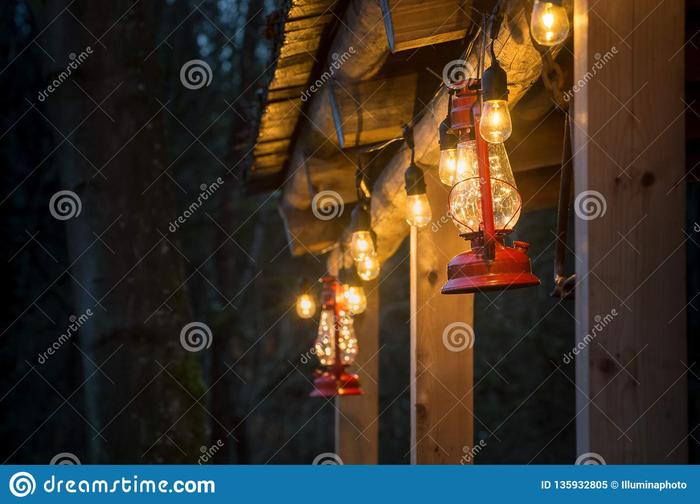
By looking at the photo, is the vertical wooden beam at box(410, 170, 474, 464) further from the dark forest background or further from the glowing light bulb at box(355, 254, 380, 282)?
the dark forest background

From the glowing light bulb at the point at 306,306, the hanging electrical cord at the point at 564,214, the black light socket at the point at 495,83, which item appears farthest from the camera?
the glowing light bulb at the point at 306,306

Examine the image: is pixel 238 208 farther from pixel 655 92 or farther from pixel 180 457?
pixel 655 92

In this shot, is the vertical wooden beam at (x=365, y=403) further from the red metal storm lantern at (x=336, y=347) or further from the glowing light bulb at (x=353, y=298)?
the glowing light bulb at (x=353, y=298)

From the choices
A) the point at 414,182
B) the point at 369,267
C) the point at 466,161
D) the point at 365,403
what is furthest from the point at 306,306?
the point at 466,161

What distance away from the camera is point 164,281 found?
8844 millimetres

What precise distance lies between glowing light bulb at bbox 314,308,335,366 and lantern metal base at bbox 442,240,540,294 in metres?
3.55

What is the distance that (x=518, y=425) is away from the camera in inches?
657

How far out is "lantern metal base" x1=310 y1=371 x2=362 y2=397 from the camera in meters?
6.58

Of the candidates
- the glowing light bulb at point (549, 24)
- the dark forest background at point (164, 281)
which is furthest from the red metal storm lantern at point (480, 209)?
the dark forest background at point (164, 281)

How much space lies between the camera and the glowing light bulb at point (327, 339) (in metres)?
6.76

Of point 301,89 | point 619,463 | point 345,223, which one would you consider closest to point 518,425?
point 345,223

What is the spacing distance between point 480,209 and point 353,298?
353 centimetres

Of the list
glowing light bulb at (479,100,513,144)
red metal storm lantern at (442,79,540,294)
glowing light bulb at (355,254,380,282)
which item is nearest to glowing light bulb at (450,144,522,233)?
red metal storm lantern at (442,79,540,294)

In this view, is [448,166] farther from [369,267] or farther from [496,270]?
[369,267]
